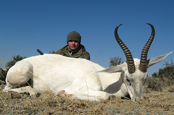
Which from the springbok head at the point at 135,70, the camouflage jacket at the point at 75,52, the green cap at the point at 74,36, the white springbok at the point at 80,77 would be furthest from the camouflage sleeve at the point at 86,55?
the springbok head at the point at 135,70

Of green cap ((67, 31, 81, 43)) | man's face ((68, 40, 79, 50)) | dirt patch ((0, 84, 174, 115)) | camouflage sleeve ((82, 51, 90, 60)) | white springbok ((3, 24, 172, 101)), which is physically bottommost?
dirt patch ((0, 84, 174, 115))

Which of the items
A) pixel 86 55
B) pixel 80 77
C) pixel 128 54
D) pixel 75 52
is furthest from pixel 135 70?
pixel 75 52

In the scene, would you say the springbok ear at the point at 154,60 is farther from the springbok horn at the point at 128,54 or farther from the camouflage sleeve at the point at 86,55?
the camouflage sleeve at the point at 86,55

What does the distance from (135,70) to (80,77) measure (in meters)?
1.50

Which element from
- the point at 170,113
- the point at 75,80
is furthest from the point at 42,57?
the point at 170,113

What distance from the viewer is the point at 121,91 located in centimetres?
444

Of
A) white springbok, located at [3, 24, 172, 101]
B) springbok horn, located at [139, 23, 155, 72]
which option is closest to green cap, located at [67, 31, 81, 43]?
white springbok, located at [3, 24, 172, 101]

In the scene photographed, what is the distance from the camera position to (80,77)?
4.46 m

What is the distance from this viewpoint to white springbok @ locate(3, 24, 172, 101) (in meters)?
3.90

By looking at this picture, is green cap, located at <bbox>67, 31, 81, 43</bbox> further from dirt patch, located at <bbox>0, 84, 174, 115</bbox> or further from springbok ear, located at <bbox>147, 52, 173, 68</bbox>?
dirt patch, located at <bbox>0, 84, 174, 115</bbox>

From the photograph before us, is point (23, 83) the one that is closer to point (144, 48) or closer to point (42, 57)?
point (42, 57)

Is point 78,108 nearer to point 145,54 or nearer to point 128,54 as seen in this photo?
point 128,54

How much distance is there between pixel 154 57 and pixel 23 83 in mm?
3845

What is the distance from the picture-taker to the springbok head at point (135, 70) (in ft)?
12.4
